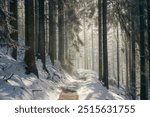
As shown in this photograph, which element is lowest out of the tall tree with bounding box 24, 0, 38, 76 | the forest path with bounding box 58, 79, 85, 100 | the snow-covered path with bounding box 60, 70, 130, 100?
the snow-covered path with bounding box 60, 70, 130, 100

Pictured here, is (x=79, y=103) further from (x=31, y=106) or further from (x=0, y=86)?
(x=0, y=86)

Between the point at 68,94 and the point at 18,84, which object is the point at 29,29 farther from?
the point at 68,94

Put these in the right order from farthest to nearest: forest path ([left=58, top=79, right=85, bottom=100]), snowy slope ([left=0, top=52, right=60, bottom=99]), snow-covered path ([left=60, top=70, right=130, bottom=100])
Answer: snow-covered path ([left=60, top=70, right=130, bottom=100])
forest path ([left=58, top=79, right=85, bottom=100])
snowy slope ([left=0, top=52, right=60, bottom=99])

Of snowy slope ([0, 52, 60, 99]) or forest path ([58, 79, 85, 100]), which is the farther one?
forest path ([58, 79, 85, 100])

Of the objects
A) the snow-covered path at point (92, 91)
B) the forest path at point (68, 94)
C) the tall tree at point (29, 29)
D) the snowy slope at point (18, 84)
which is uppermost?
the tall tree at point (29, 29)

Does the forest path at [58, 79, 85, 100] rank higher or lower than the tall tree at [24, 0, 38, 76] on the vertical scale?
lower

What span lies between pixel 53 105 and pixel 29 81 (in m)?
5.62

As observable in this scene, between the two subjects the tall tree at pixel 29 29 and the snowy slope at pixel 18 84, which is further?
the tall tree at pixel 29 29

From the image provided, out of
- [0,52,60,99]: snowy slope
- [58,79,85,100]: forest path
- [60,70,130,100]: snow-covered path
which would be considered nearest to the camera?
[0,52,60,99]: snowy slope

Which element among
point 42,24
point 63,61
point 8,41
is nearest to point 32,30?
point 8,41

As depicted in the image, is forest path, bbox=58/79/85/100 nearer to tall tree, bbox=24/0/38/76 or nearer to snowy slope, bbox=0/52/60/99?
snowy slope, bbox=0/52/60/99

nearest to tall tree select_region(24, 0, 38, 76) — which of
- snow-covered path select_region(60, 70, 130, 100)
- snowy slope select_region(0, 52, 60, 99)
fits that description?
snowy slope select_region(0, 52, 60, 99)

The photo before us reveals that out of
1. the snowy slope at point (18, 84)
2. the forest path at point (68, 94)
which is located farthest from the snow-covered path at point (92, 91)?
the snowy slope at point (18, 84)

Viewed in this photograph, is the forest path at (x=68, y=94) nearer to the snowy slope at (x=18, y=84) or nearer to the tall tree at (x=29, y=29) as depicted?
the snowy slope at (x=18, y=84)
